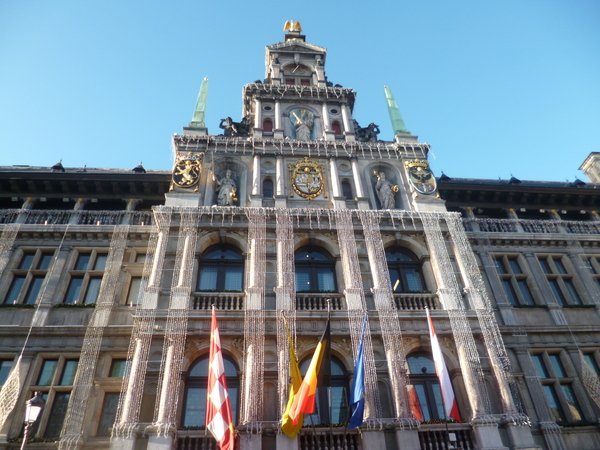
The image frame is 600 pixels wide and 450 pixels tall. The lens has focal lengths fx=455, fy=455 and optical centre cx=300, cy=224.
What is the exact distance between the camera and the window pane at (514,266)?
78.3 ft

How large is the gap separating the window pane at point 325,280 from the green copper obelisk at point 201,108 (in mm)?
10984

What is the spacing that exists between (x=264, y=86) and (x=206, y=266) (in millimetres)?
12824

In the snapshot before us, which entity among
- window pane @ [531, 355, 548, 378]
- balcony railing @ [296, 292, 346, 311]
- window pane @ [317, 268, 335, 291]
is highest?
window pane @ [317, 268, 335, 291]

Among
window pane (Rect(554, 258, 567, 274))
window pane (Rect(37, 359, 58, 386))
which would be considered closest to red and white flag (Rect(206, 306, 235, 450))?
window pane (Rect(37, 359, 58, 386))

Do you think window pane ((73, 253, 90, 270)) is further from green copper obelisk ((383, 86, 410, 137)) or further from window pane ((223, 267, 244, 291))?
green copper obelisk ((383, 86, 410, 137))

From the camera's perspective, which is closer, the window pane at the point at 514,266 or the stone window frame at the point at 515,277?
the stone window frame at the point at 515,277

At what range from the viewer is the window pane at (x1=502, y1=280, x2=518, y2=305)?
22.4 meters

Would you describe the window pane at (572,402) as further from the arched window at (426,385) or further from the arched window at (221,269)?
the arched window at (221,269)

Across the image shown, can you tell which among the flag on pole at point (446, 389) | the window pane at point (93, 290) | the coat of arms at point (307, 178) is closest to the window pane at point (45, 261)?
the window pane at point (93, 290)

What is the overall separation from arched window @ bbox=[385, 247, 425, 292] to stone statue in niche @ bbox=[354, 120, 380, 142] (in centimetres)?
811

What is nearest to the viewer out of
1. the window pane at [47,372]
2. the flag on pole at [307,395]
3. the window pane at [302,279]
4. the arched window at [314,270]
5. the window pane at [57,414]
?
the flag on pole at [307,395]

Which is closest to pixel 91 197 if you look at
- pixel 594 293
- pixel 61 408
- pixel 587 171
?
pixel 61 408

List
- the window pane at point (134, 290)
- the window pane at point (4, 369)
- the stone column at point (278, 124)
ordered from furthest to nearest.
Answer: the stone column at point (278, 124) → the window pane at point (134, 290) → the window pane at point (4, 369)

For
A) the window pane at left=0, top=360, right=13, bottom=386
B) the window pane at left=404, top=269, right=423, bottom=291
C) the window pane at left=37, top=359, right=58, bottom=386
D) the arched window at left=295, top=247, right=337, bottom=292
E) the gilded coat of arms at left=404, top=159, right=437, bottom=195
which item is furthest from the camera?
the gilded coat of arms at left=404, top=159, right=437, bottom=195
